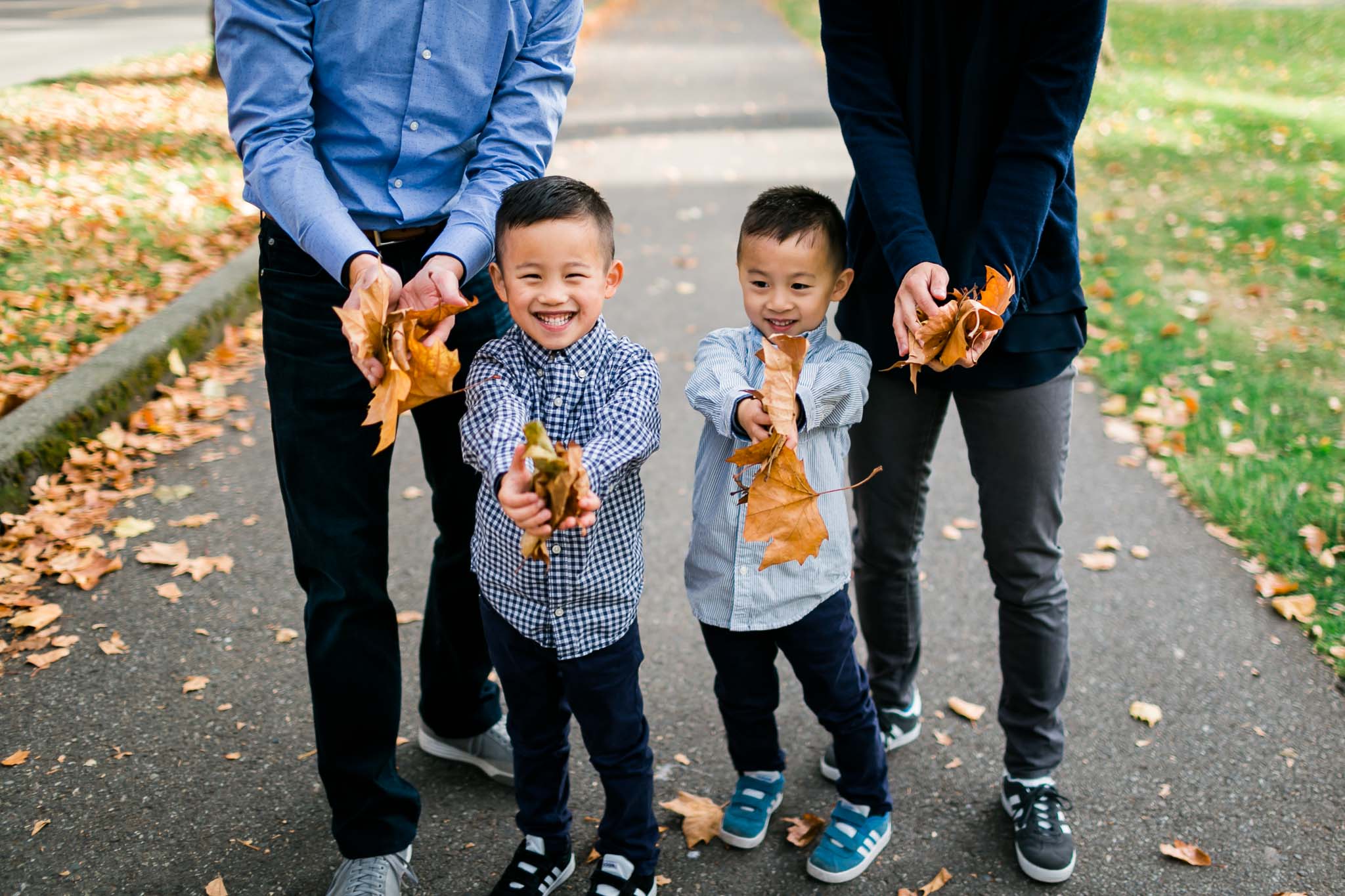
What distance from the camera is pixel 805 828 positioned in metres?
2.68

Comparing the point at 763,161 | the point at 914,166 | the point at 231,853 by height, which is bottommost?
the point at 231,853

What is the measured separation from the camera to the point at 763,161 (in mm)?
9773

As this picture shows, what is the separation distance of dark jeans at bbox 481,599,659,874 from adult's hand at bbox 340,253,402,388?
24.2 inches

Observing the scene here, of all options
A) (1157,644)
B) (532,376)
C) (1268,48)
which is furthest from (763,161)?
(1268,48)

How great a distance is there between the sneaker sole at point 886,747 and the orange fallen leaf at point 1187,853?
0.66 metres

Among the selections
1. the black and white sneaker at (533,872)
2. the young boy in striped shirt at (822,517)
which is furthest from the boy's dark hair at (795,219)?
the black and white sneaker at (533,872)

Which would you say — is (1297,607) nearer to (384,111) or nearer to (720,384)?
(720,384)

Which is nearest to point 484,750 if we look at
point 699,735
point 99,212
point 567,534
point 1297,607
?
point 699,735

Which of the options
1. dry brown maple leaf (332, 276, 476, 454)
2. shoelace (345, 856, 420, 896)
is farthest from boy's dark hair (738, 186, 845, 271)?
shoelace (345, 856, 420, 896)

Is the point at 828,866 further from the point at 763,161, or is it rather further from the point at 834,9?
the point at 763,161

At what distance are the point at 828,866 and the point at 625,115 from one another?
1029cm

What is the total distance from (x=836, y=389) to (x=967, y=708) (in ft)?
4.29

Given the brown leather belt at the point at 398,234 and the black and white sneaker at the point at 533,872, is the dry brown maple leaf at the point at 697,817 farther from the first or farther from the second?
the brown leather belt at the point at 398,234

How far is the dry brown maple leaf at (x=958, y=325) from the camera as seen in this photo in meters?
2.11
